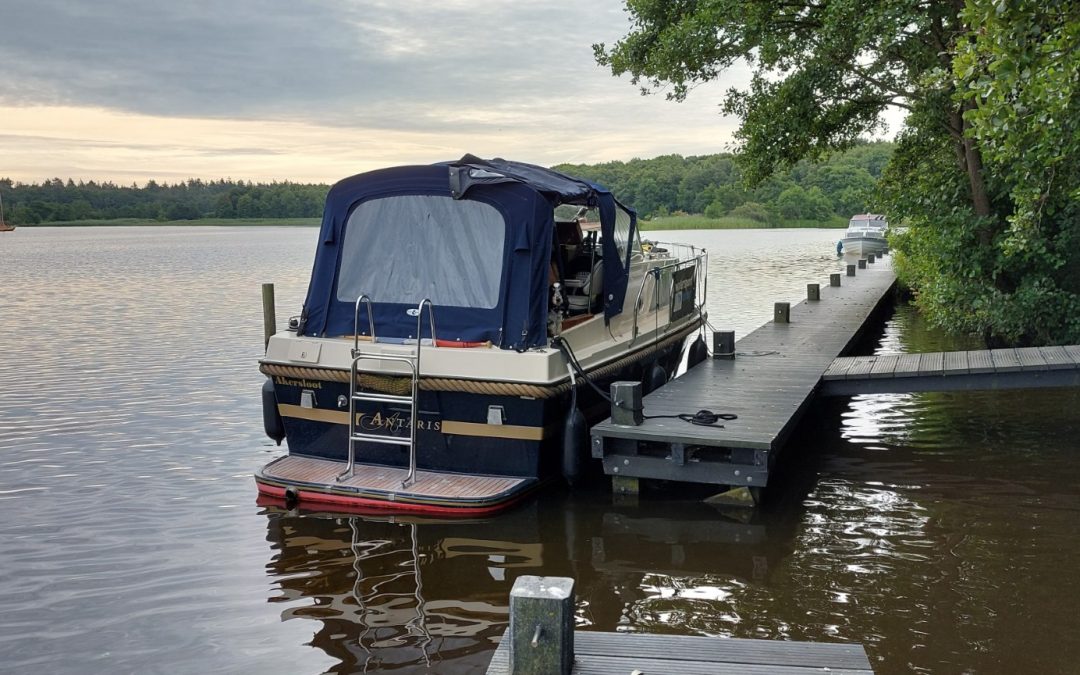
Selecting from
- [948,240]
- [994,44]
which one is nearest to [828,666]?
[994,44]

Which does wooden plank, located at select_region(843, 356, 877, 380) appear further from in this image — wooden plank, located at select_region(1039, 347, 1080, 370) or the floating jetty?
the floating jetty

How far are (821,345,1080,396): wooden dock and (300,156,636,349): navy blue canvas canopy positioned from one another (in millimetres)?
3445

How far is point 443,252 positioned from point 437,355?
42.9 inches

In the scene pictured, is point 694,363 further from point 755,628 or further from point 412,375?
point 755,628

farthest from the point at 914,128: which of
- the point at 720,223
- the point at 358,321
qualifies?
the point at 720,223

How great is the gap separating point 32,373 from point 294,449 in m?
8.32

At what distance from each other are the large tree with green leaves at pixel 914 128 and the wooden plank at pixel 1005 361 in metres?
1.26

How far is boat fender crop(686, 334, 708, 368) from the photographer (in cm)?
1235

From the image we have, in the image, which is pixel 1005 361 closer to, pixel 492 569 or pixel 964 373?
pixel 964 373

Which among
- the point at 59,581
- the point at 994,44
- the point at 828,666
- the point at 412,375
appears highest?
the point at 994,44

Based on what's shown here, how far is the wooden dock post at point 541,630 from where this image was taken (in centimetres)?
362

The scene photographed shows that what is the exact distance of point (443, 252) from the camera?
27.8ft

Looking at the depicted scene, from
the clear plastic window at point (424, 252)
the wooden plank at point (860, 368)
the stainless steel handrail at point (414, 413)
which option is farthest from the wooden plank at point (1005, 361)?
the stainless steel handrail at point (414, 413)

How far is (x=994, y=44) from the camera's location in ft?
25.5
